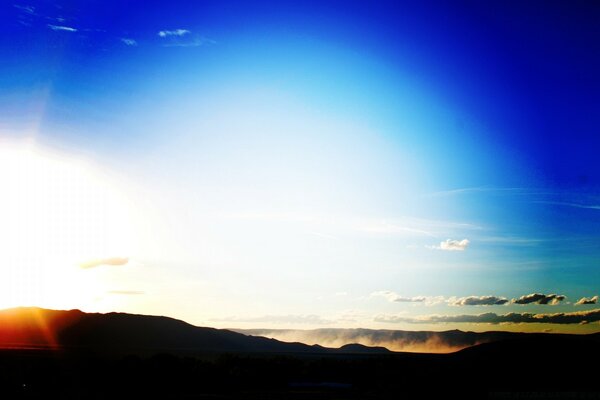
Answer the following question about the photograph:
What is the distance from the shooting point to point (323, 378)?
10306 centimetres

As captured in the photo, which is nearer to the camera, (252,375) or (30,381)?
(30,381)

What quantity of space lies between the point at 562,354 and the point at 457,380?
46.7 m

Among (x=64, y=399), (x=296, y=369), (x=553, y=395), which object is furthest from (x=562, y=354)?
(x=64, y=399)

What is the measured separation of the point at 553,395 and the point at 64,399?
2626 inches

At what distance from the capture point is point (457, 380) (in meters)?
81.3

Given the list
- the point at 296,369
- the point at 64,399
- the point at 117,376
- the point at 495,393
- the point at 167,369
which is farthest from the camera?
the point at 296,369

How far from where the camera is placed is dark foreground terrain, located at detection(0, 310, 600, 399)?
248 ft

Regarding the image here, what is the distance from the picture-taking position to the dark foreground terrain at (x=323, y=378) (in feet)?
248

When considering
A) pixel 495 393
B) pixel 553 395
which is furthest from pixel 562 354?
pixel 495 393

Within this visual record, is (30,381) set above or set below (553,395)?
above

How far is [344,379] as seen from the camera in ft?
333

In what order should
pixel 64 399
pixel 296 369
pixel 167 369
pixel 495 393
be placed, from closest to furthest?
pixel 64 399 < pixel 495 393 < pixel 167 369 < pixel 296 369

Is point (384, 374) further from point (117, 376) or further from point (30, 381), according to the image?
point (30, 381)

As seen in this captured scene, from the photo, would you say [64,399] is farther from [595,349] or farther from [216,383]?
[595,349]
